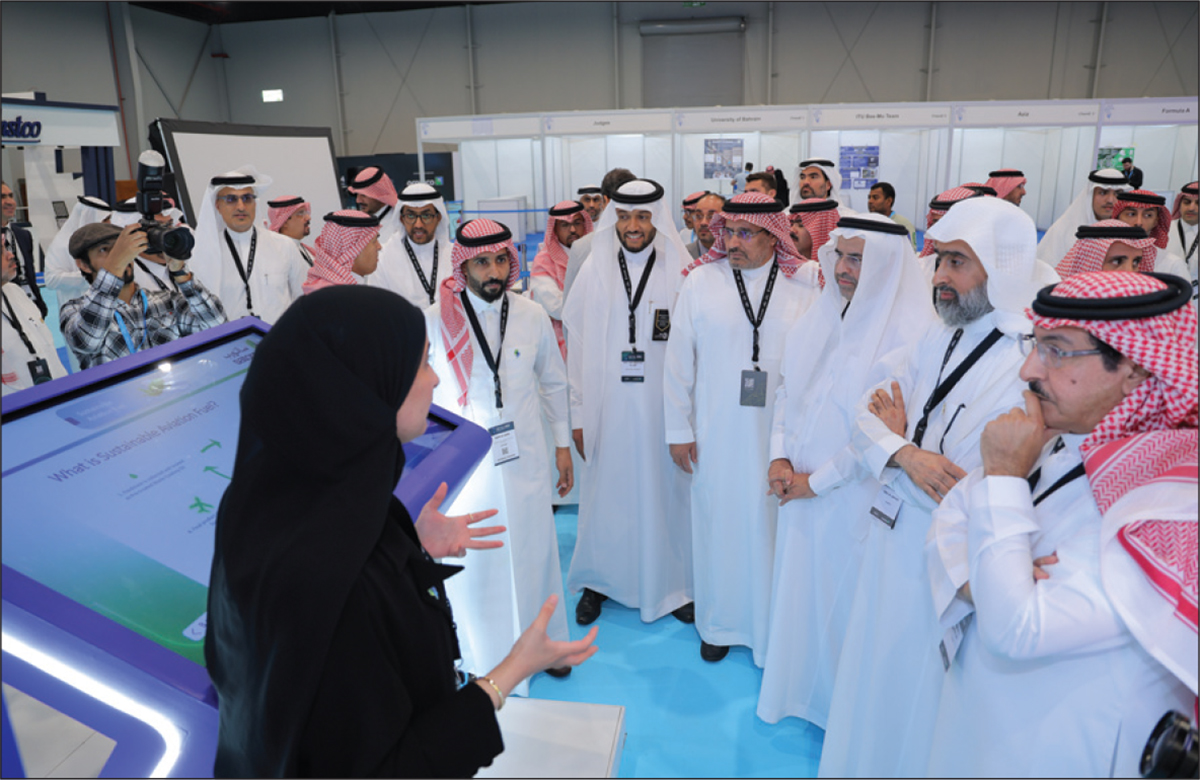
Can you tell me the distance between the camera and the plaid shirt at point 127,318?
2582mm

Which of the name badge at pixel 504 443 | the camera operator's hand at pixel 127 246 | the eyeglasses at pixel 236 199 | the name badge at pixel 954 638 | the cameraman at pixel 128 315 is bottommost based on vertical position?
the name badge at pixel 954 638

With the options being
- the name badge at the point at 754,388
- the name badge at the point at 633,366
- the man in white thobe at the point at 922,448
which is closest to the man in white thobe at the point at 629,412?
the name badge at the point at 633,366

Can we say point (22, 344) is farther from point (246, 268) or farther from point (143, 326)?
point (246, 268)

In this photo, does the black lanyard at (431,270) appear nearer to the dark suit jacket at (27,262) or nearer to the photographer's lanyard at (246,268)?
the photographer's lanyard at (246,268)

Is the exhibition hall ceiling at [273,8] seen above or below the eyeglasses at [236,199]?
above

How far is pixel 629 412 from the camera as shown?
3.45 m

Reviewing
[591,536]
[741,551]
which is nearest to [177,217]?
[591,536]

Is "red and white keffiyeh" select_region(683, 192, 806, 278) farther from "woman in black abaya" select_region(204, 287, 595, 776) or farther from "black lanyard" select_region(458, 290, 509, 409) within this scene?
"woman in black abaya" select_region(204, 287, 595, 776)

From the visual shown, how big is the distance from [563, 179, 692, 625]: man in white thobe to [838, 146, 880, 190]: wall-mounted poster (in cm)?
666

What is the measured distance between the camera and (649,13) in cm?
1554

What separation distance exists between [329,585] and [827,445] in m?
1.97

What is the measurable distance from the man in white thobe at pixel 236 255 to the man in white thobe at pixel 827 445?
3.39 metres

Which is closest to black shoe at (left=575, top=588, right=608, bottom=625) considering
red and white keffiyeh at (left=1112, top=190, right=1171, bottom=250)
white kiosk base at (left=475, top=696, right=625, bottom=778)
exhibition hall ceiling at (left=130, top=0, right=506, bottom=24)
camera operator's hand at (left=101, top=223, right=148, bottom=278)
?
white kiosk base at (left=475, top=696, right=625, bottom=778)

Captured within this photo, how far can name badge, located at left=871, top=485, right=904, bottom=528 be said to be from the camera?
2.10 m
